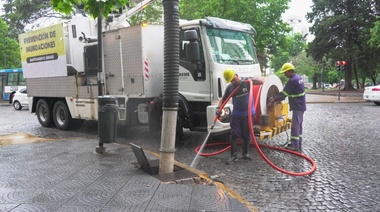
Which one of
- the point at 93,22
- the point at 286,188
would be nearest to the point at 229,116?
the point at 286,188

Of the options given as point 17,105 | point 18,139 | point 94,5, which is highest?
point 94,5

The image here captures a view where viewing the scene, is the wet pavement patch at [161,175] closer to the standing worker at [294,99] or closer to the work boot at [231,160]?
the work boot at [231,160]

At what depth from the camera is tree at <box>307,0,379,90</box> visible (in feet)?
125

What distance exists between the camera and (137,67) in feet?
28.0

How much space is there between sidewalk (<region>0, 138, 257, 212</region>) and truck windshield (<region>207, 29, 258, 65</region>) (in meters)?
3.02

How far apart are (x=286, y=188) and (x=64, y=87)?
7786 millimetres

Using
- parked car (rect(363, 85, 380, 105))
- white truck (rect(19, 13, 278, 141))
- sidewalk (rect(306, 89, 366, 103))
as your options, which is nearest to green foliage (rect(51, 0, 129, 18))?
white truck (rect(19, 13, 278, 141))

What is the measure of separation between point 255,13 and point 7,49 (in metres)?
28.7

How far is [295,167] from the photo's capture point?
638 cm

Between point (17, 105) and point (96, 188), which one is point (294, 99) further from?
point (17, 105)

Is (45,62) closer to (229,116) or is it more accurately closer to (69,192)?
(229,116)

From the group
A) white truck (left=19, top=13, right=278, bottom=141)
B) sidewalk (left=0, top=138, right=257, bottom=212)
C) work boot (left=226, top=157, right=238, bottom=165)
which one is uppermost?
white truck (left=19, top=13, right=278, bottom=141)

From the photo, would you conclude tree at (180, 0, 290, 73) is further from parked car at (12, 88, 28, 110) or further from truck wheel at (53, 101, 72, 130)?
truck wheel at (53, 101, 72, 130)

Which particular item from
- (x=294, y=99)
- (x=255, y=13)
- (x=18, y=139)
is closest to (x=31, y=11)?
(x=255, y=13)
